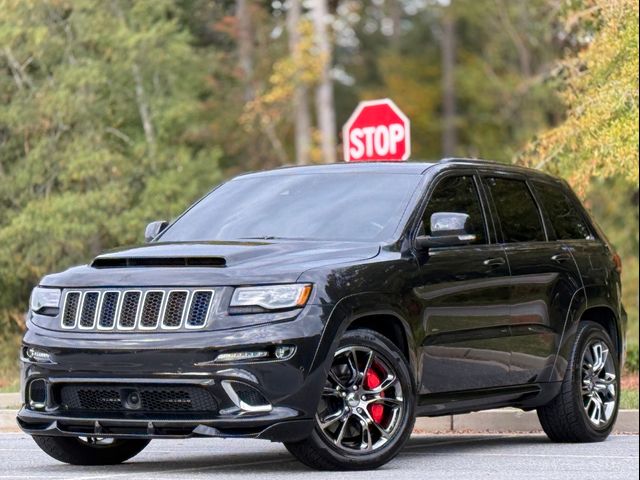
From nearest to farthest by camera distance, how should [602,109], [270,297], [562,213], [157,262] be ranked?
[270,297], [157,262], [562,213], [602,109]

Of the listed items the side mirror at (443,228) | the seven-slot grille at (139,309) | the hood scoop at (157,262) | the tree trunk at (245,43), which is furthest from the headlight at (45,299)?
the tree trunk at (245,43)

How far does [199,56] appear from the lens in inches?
1296

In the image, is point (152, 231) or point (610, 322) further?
point (610, 322)

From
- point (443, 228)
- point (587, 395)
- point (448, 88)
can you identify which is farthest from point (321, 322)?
point (448, 88)

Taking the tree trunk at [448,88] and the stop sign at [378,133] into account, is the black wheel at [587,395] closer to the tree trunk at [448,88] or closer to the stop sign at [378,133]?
the stop sign at [378,133]

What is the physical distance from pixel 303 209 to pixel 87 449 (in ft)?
6.57

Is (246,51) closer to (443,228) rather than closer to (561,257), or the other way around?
(561,257)

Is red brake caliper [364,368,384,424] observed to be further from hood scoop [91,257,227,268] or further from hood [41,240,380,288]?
hood scoop [91,257,227,268]

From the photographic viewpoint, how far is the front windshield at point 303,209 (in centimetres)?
1031

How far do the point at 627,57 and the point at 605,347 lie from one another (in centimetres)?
551

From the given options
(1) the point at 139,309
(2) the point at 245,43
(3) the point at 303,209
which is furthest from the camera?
(2) the point at 245,43

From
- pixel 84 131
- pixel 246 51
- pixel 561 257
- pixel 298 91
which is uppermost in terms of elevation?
pixel 561 257

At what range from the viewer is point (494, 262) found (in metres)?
10.8

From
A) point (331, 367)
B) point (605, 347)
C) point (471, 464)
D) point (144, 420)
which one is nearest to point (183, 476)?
point (144, 420)
